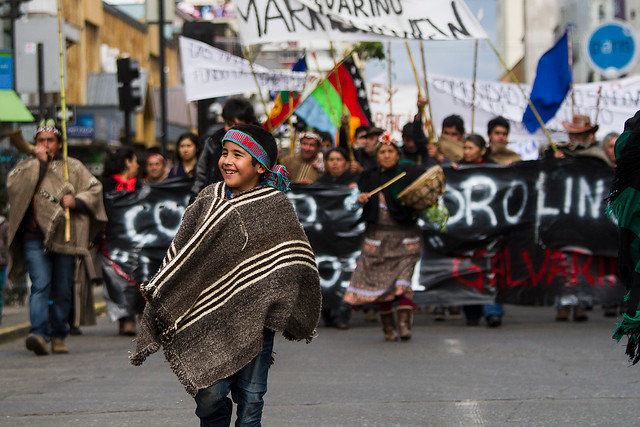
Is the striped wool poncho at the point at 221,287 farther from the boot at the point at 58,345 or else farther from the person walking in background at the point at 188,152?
the person walking in background at the point at 188,152

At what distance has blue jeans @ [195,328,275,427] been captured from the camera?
4.42 m

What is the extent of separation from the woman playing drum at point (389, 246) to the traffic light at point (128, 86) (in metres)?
9.47

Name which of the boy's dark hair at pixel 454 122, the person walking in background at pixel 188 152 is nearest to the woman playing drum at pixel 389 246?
the person walking in background at pixel 188 152

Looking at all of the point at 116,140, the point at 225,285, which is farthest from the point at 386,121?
the point at 116,140

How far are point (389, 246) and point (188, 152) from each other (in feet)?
7.77

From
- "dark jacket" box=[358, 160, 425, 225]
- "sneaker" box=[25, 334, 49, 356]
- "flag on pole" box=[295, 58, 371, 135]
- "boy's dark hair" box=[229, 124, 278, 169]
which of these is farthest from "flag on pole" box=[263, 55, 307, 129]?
"boy's dark hair" box=[229, 124, 278, 169]

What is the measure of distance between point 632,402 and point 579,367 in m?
1.50

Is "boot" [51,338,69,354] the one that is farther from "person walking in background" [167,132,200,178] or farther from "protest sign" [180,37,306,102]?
"protest sign" [180,37,306,102]

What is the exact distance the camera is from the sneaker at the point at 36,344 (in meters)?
9.16


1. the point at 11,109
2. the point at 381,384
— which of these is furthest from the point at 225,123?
the point at 11,109

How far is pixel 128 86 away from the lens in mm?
18891

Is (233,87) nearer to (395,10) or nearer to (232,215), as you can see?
(395,10)

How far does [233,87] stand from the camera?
49.0 feet

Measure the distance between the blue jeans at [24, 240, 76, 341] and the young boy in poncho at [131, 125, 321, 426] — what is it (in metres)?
4.87
